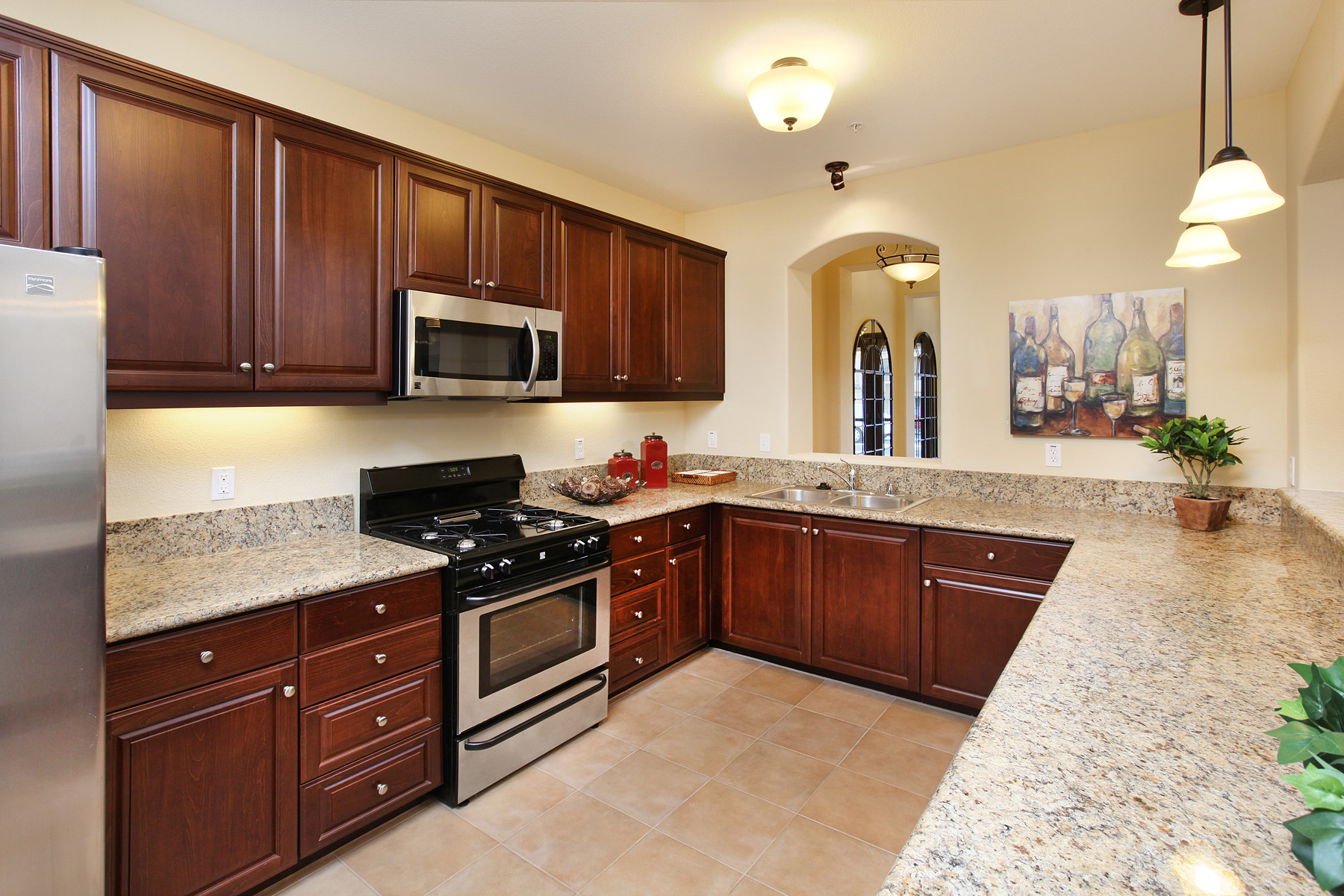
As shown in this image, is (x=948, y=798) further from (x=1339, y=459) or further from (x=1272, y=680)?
(x=1339, y=459)

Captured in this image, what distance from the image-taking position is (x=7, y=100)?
1.62 m

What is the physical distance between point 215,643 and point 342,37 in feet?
6.51

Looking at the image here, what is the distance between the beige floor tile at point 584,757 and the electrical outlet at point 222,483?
1511 mm

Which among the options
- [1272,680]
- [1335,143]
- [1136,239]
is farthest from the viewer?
[1136,239]

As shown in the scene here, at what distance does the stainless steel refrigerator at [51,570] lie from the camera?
49.7 inches

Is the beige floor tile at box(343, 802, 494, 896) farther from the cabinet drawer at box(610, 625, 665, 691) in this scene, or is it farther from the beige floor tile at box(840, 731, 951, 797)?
the beige floor tile at box(840, 731, 951, 797)

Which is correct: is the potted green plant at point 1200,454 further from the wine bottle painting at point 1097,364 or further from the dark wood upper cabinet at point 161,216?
the dark wood upper cabinet at point 161,216

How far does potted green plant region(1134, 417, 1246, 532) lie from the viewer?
8.37ft

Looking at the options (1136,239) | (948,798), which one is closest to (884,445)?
(1136,239)

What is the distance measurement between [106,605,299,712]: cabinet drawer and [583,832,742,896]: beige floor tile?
3.77 ft

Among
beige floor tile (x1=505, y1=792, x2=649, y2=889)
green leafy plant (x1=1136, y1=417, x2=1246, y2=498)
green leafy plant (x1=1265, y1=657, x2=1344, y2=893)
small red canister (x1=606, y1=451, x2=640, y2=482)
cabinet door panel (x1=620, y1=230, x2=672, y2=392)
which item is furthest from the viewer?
small red canister (x1=606, y1=451, x2=640, y2=482)

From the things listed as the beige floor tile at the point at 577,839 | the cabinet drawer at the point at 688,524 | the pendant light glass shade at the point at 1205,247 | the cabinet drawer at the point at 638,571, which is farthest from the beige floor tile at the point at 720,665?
the pendant light glass shade at the point at 1205,247

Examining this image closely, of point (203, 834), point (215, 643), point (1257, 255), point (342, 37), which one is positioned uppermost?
point (342, 37)

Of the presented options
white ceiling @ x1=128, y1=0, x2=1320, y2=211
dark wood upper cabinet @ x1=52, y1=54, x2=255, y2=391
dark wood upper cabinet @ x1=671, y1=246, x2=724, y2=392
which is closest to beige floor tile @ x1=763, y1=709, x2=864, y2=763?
dark wood upper cabinet @ x1=671, y1=246, x2=724, y2=392
